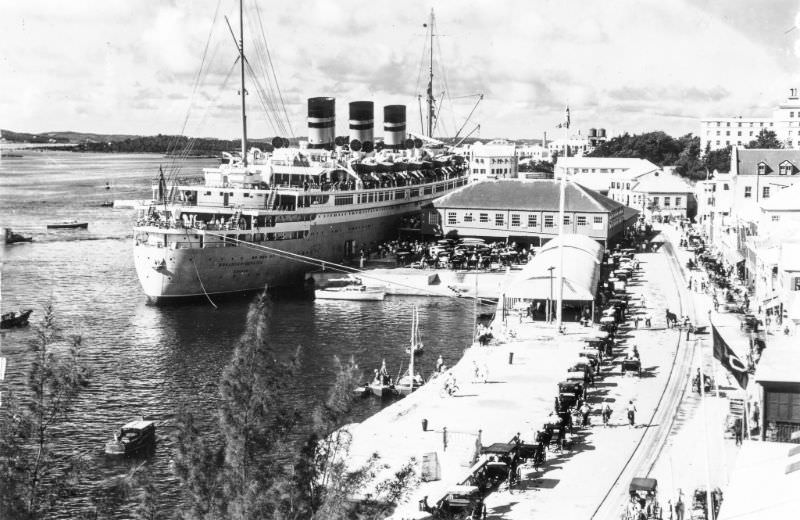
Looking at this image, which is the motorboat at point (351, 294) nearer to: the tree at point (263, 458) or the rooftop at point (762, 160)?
the rooftop at point (762, 160)

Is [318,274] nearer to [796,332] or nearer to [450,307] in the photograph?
[450,307]

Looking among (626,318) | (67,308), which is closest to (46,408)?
(626,318)

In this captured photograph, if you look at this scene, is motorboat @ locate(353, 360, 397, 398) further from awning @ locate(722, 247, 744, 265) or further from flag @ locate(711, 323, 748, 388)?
awning @ locate(722, 247, 744, 265)

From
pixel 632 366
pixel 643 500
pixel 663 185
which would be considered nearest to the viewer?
pixel 643 500

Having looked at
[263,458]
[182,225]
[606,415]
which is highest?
[182,225]

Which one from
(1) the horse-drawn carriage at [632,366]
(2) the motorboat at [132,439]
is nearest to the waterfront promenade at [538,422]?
(1) the horse-drawn carriage at [632,366]

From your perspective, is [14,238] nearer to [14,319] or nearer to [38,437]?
[14,319]

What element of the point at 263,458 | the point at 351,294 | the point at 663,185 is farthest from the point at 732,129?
the point at 263,458
